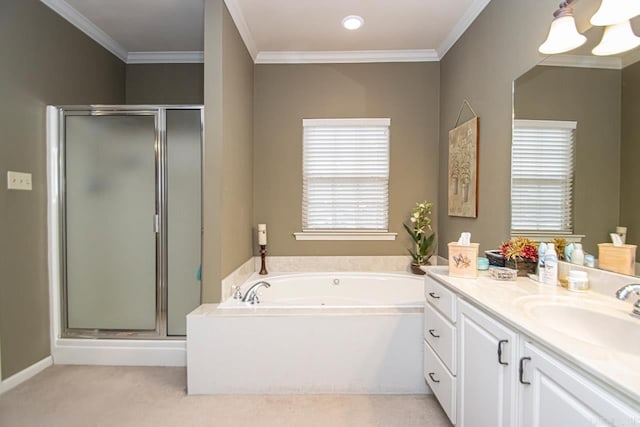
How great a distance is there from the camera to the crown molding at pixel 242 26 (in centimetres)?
210

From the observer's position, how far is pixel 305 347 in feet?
6.05

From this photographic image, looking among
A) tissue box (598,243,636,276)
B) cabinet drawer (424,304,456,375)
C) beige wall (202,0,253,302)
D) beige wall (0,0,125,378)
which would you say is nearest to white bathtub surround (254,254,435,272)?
beige wall (202,0,253,302)

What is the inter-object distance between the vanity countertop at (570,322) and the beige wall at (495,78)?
0.61 meters

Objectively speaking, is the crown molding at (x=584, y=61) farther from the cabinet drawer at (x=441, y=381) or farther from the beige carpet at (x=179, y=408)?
the beige carpet at (x=179, y=408)

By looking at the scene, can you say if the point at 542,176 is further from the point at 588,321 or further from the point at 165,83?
the point at 165,83

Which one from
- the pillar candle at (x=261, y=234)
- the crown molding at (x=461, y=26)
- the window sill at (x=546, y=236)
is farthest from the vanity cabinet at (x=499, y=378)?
the crown molding at (x=461, y=26)

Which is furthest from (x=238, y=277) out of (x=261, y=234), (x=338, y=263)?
(x=338, y=263)

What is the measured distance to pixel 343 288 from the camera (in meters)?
2.76

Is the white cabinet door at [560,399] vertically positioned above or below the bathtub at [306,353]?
above

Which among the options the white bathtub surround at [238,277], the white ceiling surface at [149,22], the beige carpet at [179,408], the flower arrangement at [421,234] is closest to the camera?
the beige carpet at [179,408]

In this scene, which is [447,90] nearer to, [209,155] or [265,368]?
[209,155]

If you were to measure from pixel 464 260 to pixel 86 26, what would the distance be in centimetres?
324

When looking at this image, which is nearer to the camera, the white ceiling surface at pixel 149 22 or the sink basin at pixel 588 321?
the sink basin at pixel 588 321

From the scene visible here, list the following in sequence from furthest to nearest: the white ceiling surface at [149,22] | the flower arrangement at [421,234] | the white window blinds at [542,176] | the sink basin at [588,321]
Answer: the flower arrangement at [421,234] < the white ceiling surface at [149,22] < the white window blinds at [542,176] < the sink basin at [588,321]
